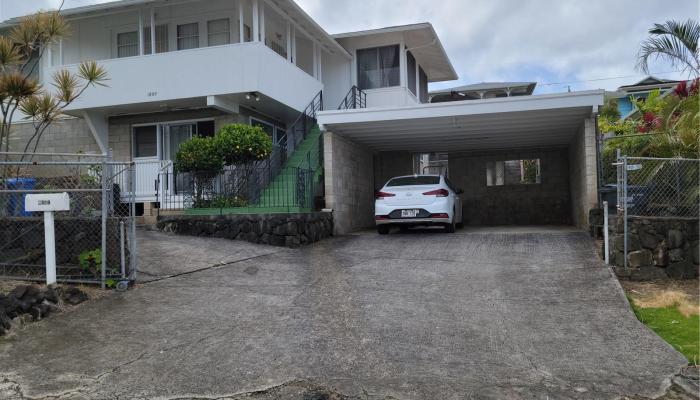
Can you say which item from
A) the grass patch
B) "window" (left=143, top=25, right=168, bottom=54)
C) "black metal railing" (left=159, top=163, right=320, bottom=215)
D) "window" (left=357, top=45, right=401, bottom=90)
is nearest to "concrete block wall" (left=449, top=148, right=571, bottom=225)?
"window" (left=357, top=45, right=401, bottom=90)

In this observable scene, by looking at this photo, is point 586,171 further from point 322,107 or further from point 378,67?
point 378,67

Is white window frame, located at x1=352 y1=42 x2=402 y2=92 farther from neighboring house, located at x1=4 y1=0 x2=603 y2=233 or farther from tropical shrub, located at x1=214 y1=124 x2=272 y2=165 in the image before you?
tropical shrub, located at x1=214 y1=124 x2=272 y2=165

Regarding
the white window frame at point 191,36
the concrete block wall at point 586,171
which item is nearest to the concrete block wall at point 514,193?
the concrete block wall at point 586,171

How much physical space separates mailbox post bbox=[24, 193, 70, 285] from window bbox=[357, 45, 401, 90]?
12805mm

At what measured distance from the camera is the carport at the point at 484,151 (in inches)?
451

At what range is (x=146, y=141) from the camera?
15406mm

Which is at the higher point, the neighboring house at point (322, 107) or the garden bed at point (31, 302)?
the neighboring house at point (322, 107)

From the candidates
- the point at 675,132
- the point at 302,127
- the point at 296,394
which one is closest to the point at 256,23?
the point at 302,127

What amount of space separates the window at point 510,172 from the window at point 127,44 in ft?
36.7

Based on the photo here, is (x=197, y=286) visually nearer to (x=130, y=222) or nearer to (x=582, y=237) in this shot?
(x=130, y=222)

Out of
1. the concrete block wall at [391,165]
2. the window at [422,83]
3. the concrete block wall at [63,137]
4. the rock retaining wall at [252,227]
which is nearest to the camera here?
the rock retaining wall at [252,227]

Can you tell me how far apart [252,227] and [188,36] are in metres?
6.95

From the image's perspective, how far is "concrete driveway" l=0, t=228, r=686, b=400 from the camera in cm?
441

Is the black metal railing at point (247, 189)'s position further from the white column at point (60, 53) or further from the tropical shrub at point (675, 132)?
the tropical shrub at point (675, 132)
